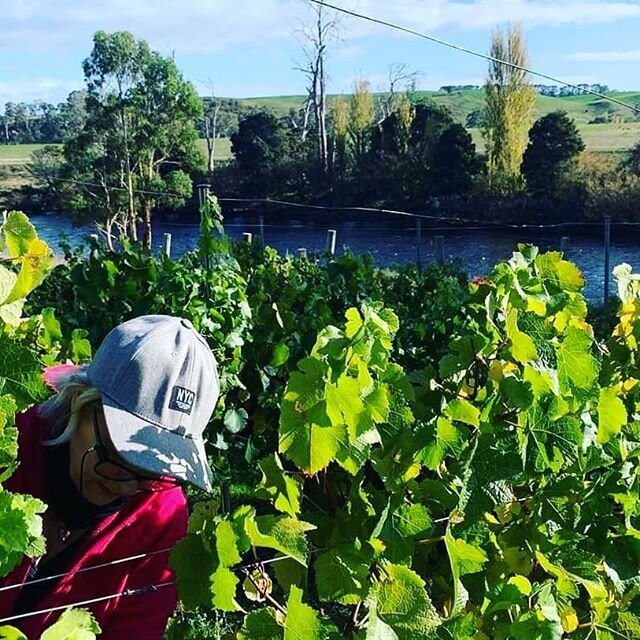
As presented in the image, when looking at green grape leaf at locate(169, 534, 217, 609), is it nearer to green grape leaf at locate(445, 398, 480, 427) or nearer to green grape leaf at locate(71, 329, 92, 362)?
green grape leaf at locate(445, 398, 480, 427)

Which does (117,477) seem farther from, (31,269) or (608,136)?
(608,136)

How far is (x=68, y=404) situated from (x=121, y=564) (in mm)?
310

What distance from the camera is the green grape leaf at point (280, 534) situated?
1.17 metres

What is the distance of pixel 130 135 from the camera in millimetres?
29484

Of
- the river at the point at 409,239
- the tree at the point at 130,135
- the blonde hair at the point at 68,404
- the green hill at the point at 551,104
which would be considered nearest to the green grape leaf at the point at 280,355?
the blonde hair at the point at 68,404

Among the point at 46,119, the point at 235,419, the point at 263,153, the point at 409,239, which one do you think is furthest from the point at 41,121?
the point at 235,419

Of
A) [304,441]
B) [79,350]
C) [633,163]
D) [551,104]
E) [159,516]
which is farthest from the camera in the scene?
[551,104]

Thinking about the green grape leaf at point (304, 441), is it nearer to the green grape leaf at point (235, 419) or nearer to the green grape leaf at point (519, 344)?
the green grape leaf at point (519, 344)

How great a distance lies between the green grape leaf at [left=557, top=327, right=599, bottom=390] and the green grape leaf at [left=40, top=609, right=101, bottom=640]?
3.41 ft

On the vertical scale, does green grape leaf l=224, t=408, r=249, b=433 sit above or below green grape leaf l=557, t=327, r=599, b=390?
below

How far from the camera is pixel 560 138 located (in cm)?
3428

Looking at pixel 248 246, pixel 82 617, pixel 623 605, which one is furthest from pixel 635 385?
pixel 248 246

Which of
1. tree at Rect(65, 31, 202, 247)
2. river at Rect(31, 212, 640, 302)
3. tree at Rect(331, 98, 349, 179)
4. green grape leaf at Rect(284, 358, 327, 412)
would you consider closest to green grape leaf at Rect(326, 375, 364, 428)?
green grape leaf at Rect(284, 358, 327, 412)

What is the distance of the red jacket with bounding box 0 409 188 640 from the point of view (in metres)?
1.53
